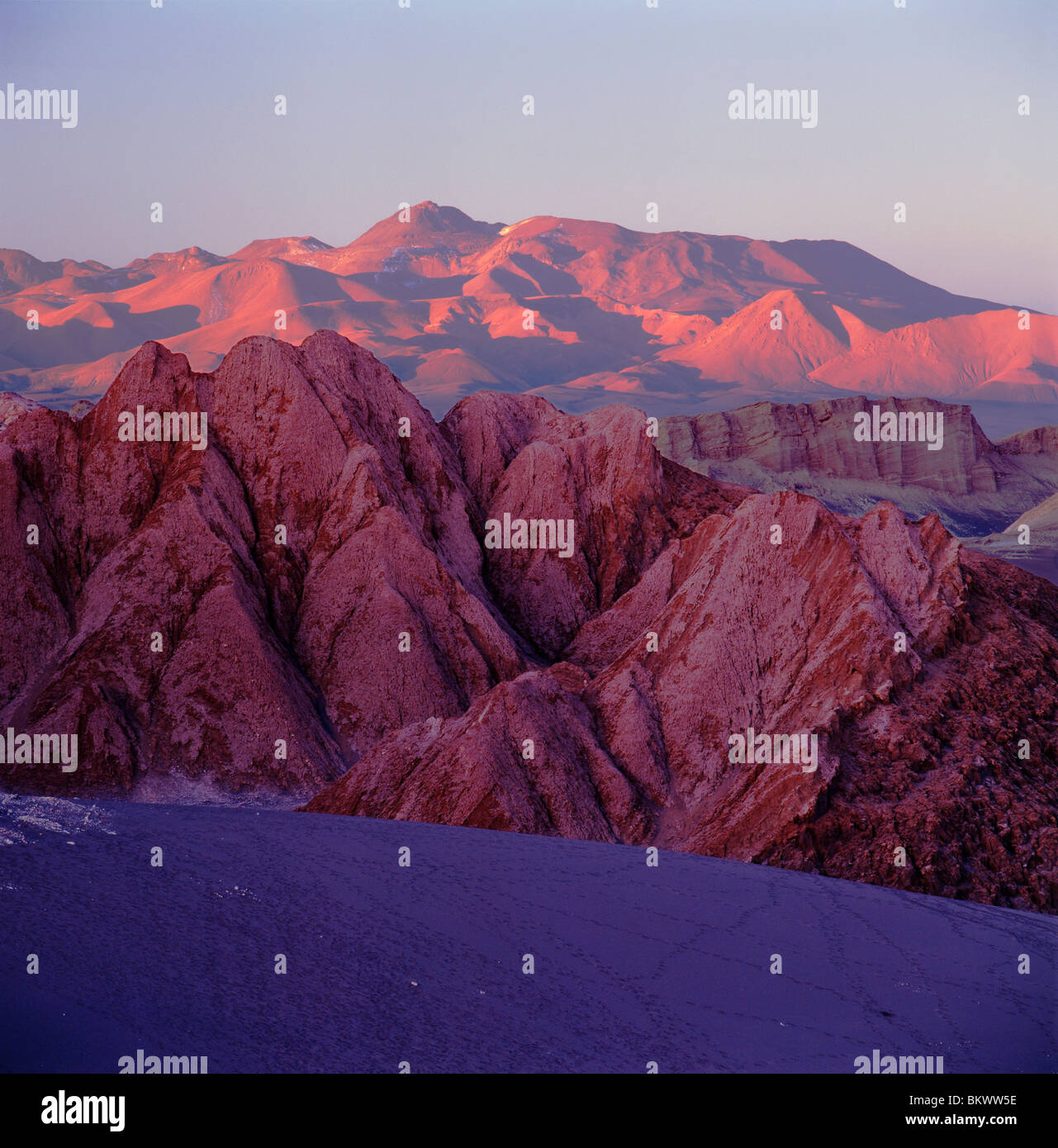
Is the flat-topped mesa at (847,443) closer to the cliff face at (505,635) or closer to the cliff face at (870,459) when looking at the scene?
the cliff face at (870,459)

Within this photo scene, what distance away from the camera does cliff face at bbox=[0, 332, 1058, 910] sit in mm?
20422

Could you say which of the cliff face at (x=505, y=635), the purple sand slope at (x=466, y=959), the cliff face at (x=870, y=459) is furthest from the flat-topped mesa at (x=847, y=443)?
the purple sand slope at (x=466, y=959)

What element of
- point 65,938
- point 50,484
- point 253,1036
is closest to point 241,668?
point 50,484

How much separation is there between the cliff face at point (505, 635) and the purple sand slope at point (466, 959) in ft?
16.6

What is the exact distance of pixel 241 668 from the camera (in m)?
28.4

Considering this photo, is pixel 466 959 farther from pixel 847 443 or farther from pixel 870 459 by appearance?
pixel 870 459

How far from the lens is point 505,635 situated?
31641 mm

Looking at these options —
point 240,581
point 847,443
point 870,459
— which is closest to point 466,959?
point 240,581

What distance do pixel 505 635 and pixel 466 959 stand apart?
66.3 feet

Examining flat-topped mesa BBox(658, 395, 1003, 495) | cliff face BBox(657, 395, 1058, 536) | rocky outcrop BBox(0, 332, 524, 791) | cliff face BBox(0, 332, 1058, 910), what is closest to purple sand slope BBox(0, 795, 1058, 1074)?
cliff face BBox(0, 332, 1058, 910)

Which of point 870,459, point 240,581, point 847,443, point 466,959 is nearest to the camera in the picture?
point 466,959

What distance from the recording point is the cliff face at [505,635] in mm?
20422
